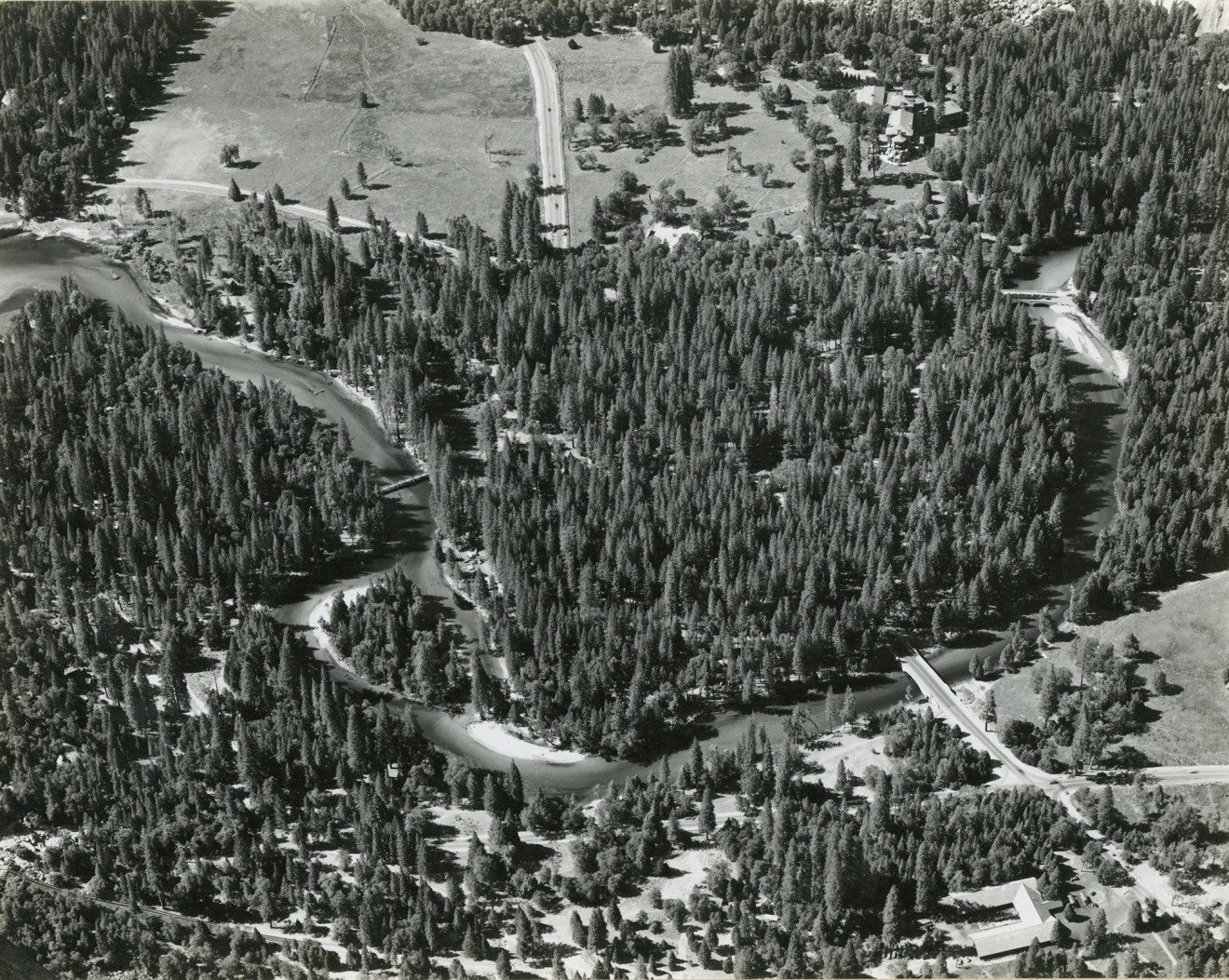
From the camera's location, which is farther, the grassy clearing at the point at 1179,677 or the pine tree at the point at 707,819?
the grassy clearing at the point at 1179,677

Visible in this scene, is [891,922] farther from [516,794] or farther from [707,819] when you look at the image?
[516,794]

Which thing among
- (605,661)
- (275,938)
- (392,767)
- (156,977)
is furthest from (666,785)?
(156,977)

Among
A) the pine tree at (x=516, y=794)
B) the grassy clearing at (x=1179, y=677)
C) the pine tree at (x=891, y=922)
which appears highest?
the grassy clearing at (x=1179, y=677)

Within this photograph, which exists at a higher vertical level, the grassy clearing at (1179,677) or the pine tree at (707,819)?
the grassy clearing at (1179,677)

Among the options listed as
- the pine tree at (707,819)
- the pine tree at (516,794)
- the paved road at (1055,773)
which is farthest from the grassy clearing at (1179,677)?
the pine tree at (516,794)

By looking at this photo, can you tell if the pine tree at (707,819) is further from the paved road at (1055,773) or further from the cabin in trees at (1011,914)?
the paved road at (1055,773)

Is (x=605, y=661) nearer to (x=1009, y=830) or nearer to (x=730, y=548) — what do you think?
(x=730, y=548)
